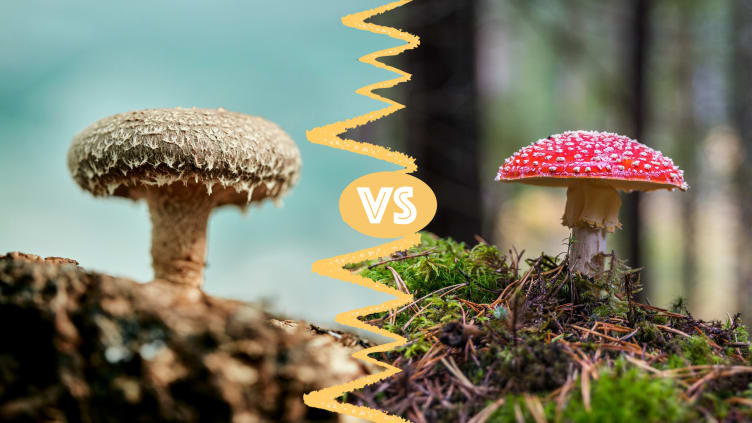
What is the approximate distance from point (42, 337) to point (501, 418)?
113 centimetres

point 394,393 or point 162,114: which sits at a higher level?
point 162,114

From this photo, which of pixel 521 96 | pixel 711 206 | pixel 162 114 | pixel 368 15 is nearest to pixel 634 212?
pixel 368 15

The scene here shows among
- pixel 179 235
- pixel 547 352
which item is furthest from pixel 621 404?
pixel 179 235

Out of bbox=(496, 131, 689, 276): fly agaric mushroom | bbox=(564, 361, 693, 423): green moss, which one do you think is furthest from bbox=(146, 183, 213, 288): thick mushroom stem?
bbox=(564, 361, 693, 423): green moss

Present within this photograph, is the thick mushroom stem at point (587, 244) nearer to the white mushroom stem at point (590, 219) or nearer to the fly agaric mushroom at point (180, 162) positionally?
the white mushroom stem at point (590, 219)

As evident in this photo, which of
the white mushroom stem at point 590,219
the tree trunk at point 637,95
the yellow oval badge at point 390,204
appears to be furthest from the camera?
the tree trunk at point 637,95

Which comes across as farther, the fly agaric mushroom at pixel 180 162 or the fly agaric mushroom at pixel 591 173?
the fly agaric mushroom at pixel 180 162

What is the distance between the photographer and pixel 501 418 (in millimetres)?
1243

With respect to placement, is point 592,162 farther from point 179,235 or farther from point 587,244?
point 179,235

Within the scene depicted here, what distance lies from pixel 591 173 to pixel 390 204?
2.56ft

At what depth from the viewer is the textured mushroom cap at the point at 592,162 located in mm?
1868

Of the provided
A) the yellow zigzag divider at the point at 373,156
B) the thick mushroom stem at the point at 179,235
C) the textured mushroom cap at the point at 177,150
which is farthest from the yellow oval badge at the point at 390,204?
the thick mushroom stem at the point at 179,235

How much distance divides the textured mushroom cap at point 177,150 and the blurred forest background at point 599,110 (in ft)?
6.49

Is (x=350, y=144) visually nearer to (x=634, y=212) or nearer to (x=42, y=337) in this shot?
(x=42, y=337)
